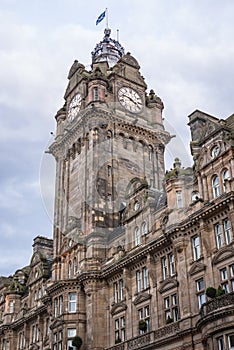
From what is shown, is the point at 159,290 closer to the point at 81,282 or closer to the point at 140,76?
the point at 81,282

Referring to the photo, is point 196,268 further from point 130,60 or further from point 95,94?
point 130,60

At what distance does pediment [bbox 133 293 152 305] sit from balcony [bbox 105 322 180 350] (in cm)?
331

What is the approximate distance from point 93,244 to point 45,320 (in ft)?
44.9

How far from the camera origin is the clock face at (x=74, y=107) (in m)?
70.0

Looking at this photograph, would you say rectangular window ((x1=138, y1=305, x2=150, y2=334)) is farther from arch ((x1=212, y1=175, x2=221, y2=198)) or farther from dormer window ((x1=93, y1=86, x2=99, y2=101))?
dormer window ((x1=93, y1=86, x2=99, y2=101))

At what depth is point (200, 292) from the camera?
41375mm

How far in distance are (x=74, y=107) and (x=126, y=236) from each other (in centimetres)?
2358

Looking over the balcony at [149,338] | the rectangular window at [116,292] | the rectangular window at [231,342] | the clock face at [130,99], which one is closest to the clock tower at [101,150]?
the clock face at [130,99]

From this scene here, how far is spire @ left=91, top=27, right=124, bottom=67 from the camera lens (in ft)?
274

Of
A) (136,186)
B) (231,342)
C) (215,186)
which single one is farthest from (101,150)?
(231,342)

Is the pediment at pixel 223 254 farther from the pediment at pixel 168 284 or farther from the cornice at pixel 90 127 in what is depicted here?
the cornice at pixel 90 127

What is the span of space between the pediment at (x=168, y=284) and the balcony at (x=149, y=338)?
3279 millimetres

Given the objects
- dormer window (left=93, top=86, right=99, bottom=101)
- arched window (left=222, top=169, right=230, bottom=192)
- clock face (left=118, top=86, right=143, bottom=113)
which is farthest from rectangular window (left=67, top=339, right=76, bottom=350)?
clock face (left=118, top=86, right=143, bottom=113)

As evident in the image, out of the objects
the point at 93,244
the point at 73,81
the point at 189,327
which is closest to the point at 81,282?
the point at 93,244
